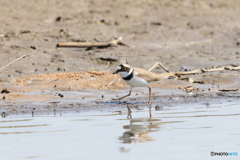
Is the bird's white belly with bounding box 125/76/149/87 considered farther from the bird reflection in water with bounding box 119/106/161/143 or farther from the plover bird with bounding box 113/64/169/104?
the bird reflection in water with bounding box 119/106/161/143

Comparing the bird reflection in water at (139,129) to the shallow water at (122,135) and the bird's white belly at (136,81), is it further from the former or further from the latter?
the bird's white belly at (136,81)

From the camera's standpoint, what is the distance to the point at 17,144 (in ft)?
21.3

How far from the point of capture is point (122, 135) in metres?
7.07

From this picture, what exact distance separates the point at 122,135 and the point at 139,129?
18.7 inches

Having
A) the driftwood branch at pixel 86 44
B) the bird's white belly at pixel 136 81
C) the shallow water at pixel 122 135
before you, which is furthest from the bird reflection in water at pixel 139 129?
the driftwood branch at pixel 86 44

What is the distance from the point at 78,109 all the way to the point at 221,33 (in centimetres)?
1110

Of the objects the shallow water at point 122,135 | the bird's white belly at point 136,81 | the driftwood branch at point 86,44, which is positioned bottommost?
the shallow water at point 122,135

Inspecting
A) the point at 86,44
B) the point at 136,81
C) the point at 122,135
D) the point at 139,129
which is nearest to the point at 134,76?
the point at 136,81

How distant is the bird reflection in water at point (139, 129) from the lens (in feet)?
22.5

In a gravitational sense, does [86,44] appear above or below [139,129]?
above

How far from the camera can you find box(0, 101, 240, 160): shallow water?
20.1 ft

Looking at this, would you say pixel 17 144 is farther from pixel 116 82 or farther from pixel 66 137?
pixel 116 82

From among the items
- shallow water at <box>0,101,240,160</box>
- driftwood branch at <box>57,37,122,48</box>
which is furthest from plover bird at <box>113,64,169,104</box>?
driftwood branch at <box>57,37,122,48</box>

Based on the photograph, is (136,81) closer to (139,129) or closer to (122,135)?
(139,129)
